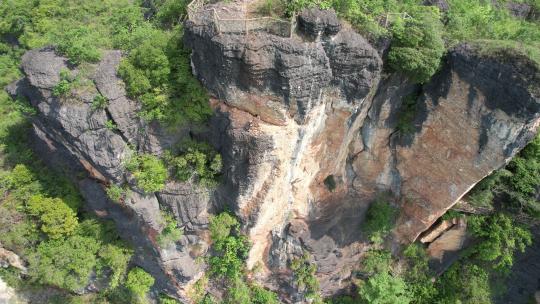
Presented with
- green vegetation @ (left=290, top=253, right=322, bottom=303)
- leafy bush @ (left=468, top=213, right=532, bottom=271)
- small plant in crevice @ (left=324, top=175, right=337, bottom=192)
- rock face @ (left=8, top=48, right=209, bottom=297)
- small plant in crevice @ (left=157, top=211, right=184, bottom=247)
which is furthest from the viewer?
green vegetation @ (left=290, top=253, right=322, bottom=303)

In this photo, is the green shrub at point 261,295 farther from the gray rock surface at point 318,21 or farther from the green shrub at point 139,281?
the gray rock surface at point 318,21

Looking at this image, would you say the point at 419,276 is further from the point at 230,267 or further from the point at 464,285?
the point at 230,267

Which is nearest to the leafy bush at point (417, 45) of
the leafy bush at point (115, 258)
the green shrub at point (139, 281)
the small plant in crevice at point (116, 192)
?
the small plant in crevice at point (116, 192)

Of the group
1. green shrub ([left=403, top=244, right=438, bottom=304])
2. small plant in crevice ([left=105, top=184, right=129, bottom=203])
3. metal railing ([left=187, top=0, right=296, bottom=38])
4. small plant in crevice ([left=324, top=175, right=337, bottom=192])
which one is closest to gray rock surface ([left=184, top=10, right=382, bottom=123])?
metal railing ([left=187, top=0, right=296, bottom=38])

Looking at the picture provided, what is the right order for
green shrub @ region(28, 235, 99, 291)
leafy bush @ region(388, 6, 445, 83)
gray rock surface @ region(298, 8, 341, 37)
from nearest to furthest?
gray rock surface @ region(298, 8, 341, 37)
leafy bush @ region(388, 6, 445, 83)
green shrub @ region(28, 235, 99, 291)

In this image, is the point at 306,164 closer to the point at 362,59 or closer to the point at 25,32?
the point at 362,59

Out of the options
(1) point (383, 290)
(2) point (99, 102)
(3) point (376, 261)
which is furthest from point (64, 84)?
(1) point (383, 290)

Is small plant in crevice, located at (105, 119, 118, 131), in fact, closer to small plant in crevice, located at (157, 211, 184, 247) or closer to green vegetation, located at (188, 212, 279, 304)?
small plant in crevice, located at (157, 211, 184, 247)
